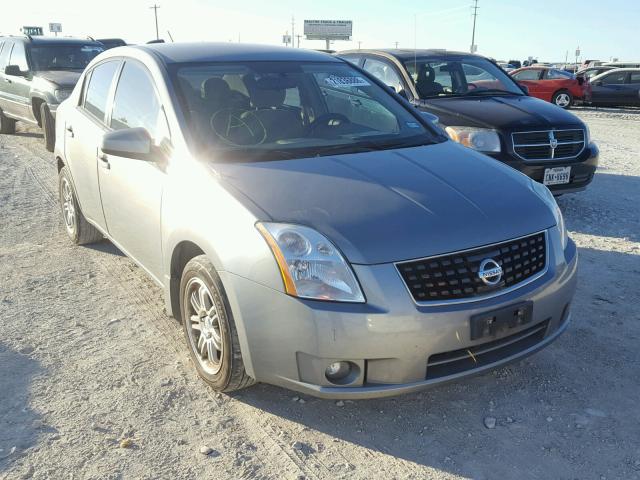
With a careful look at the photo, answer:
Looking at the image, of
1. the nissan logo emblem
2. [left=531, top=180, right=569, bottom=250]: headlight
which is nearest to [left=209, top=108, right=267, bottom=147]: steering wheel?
the nissan logo emblem

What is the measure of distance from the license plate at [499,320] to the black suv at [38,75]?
28.3 feet

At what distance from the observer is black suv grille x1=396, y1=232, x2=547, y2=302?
2506 mm

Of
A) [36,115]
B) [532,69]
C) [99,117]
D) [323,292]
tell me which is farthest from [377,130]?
[532,69]

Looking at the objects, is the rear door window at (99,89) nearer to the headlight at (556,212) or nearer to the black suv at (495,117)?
the black suv at (495,117)

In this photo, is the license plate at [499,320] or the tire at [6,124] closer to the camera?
the license plate at [499,320]

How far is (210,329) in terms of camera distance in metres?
3.02

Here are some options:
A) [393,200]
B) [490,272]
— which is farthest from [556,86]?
[490,272]

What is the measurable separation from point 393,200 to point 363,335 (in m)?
0.70

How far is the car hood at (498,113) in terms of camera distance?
6078mm

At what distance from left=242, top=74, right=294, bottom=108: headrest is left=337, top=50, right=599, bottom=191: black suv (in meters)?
2.66

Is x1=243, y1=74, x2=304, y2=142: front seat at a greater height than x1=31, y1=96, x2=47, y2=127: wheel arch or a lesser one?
greater

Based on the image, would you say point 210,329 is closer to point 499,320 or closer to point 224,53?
point 499,320

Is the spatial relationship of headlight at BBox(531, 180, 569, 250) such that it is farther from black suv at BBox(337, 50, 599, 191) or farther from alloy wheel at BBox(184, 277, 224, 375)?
black suv at BBox(337, 50, 599, 191)

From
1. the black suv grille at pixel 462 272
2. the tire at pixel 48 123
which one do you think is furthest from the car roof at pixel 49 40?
the black suv grille at pixel 462 272
